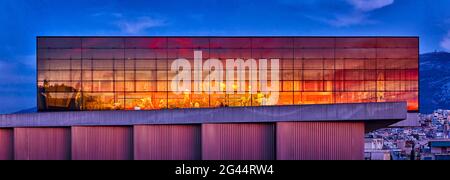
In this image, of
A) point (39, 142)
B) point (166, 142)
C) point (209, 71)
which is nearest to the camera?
point (166, 142)

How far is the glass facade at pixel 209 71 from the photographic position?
149 feet

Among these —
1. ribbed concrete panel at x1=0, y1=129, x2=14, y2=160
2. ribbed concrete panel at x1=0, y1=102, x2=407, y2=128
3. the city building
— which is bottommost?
ribbed concrete panel at x1=0, y1=129, x2=14, y2=160

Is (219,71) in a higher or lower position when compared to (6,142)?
higher

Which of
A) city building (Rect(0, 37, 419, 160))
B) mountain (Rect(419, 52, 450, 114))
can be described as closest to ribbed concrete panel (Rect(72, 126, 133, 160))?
city building (Rect(0, 37, 419, 160))

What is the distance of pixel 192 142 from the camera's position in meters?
22.9

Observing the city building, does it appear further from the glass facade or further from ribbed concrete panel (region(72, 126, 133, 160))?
ribbed concrete panel (region(72, 126, 133, 160))

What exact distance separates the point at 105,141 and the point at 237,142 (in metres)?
6.35

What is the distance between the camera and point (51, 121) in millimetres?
24109

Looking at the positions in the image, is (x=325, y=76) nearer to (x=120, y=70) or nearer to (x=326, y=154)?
(x=120, y=70)

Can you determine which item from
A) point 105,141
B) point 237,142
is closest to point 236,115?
point 237,142

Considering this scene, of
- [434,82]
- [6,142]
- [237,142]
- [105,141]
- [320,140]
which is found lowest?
[6,142]

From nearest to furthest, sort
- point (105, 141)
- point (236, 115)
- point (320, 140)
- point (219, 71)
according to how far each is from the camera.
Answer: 1. point (320, 140)
2. point (236, 115)
3. point (105, 141)
4. point (219, 71)

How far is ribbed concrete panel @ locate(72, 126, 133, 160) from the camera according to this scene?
23.7m

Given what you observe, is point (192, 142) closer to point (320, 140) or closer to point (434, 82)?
point (320, 140)
